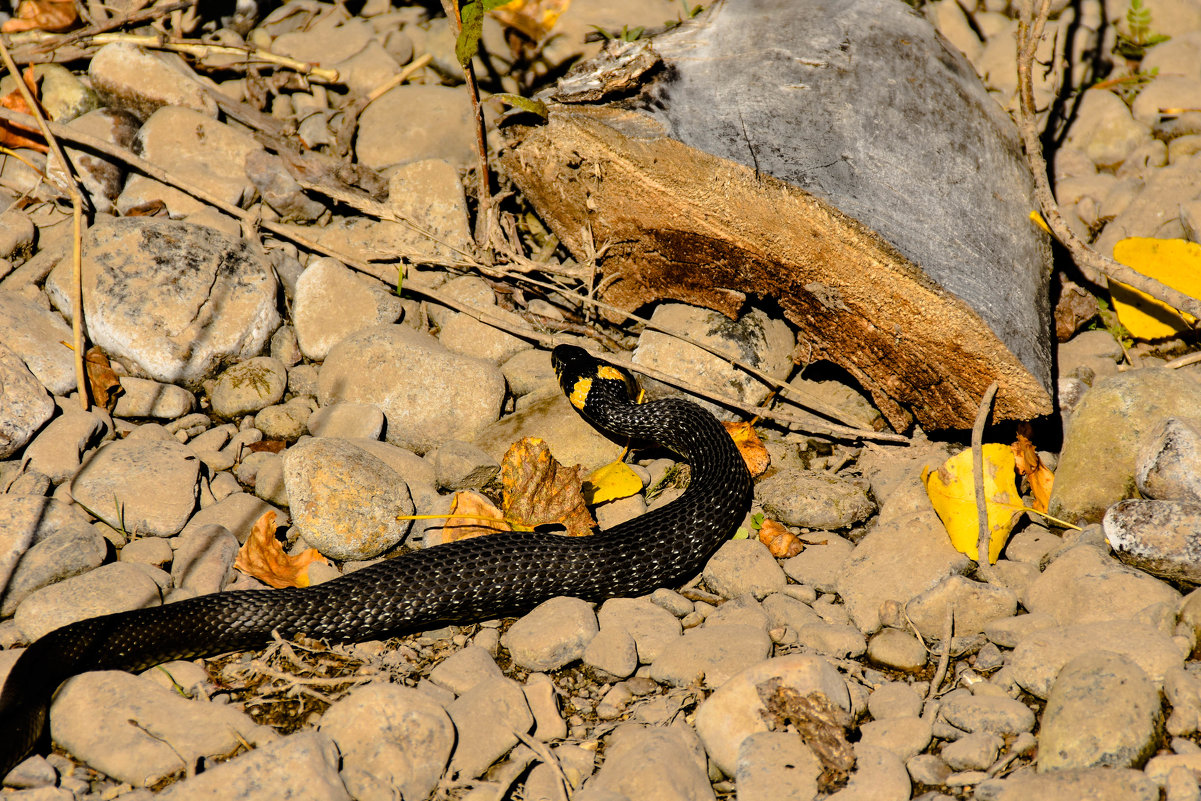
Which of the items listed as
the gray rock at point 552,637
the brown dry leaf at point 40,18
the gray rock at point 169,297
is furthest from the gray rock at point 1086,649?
the brown dry leaf at point 40,18

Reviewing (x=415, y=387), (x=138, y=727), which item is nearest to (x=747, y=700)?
(x=138, y=727)

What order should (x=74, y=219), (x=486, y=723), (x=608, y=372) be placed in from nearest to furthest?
(x=486, y=723) → (x=608, y=372) → (x=74, y=219)

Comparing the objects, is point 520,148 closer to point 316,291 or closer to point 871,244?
point 316,291

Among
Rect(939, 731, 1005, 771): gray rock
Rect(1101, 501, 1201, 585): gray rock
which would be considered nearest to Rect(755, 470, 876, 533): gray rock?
Rect(1101, 501, 1201, 585): gray rock

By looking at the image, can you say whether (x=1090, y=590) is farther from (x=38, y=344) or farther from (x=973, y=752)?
(x=38, y=344)

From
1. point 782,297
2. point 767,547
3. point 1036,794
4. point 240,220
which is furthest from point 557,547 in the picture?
point 240,220

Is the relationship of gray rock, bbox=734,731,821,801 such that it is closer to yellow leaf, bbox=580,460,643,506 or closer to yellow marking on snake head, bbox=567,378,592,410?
yellow leaf, bbox=580,460,643,506
